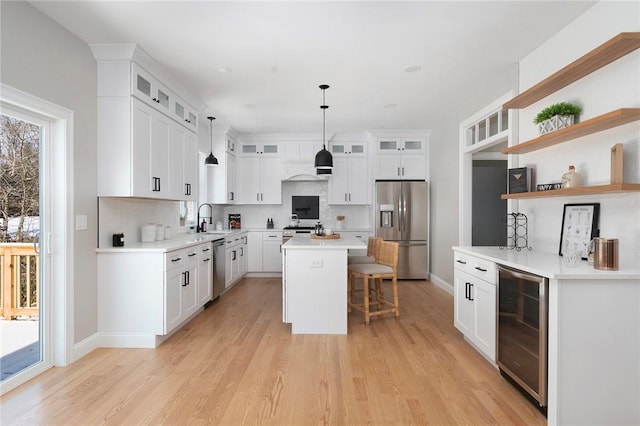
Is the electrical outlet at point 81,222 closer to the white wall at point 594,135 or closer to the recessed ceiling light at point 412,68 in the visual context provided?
the recessed ceiling light at point 412,68

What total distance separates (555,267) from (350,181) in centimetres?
468

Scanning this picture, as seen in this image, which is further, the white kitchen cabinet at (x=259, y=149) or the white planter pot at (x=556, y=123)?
the white kitchen cabinet at (x=259, y=149)

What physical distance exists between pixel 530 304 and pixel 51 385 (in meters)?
3.40

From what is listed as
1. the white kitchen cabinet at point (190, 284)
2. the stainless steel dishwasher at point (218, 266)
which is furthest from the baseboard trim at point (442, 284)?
the white kitchen cabinet at point (190, 284)

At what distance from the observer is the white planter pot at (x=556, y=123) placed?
2.59 metres

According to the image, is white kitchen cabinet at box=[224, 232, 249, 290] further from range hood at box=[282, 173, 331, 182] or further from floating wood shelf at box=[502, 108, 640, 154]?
floating wood shelf at box=[502, 108, 640, 154]

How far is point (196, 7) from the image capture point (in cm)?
250

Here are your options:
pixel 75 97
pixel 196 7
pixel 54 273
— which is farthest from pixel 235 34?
pixel 54 273

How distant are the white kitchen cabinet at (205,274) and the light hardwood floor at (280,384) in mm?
571

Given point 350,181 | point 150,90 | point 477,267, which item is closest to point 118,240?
point 150,90

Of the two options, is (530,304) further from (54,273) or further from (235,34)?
(54,273)

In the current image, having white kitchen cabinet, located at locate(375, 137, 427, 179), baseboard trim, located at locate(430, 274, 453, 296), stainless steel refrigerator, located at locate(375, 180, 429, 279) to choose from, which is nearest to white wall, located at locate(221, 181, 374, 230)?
stainless steel refrigerator, located at locate(375, 180, 429, 279)

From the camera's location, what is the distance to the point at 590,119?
225 cm

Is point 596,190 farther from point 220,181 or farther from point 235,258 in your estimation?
point 220,181
